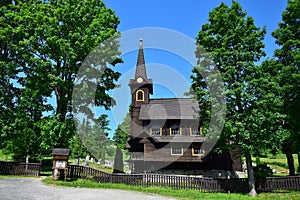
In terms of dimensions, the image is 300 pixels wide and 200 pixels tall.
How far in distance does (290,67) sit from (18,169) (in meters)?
23.9

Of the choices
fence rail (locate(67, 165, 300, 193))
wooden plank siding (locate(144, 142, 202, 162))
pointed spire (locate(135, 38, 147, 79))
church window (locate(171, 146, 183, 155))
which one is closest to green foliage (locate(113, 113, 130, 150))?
pointed spire (locate(135, 38, 147, 79))

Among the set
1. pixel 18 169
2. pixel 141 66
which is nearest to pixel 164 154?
pixel 141 66

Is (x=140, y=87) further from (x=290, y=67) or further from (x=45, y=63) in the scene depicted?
(x=290, y=67)

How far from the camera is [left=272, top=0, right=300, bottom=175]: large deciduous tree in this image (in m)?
19.1

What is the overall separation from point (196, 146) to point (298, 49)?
14285 mm

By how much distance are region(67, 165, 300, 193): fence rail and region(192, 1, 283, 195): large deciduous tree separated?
1283mm

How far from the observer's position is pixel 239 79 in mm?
16375

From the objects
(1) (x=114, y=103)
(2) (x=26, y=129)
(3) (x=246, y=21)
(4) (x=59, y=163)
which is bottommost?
(4) (x=59, y=163)

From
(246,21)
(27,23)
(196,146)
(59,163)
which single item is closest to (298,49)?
(246,21)

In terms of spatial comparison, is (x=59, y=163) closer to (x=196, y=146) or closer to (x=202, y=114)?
(x=202, y=114)

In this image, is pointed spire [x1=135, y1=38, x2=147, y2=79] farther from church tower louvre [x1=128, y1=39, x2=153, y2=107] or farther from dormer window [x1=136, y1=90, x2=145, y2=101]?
dormer window [x1=136, y1=90, x2=145, y2=101]

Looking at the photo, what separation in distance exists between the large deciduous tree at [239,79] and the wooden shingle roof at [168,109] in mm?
11389

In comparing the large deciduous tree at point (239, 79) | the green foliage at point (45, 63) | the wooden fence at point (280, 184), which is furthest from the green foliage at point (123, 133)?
the wooden fence at point (280, 184)

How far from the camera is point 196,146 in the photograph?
2625 cm
